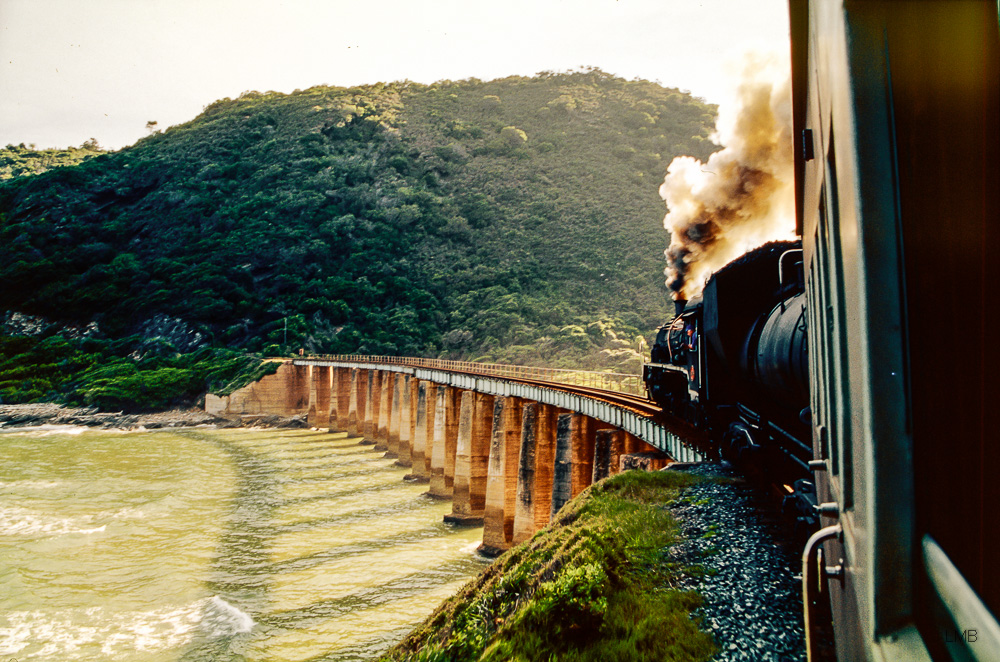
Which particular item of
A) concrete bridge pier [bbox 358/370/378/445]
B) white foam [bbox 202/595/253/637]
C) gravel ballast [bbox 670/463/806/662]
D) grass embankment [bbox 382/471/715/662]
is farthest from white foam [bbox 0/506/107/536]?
gravel ballast [bbox 670/463/806/662]

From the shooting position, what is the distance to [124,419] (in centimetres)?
5875

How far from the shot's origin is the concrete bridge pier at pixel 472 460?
1068 inches

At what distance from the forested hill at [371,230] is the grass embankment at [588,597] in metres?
51.3

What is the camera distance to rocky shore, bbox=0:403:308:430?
57.8 meters

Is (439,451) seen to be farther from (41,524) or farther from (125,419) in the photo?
(125,419)

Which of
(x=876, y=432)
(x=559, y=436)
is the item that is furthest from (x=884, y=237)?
(x=559, y=436)

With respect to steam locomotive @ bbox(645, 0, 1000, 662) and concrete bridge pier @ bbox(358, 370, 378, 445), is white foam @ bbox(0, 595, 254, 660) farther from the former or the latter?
concrete bridge pier @ bbox(358, 370, 378, 445)

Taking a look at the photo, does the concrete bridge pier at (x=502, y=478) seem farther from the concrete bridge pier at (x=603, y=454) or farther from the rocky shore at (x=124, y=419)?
the rocky shore at (x=124, y=419)

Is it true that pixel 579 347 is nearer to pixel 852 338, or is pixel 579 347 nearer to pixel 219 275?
pixel 219 275

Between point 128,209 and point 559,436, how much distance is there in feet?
329

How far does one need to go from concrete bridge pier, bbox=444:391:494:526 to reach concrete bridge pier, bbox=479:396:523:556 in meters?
2.51

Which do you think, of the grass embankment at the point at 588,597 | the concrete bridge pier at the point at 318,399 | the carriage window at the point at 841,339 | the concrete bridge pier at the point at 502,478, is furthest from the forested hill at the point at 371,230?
the carriage window at the point at 841,339

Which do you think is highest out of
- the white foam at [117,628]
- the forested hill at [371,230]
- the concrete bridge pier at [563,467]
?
the forested hill at [371,230]

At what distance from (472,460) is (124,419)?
44.8m
